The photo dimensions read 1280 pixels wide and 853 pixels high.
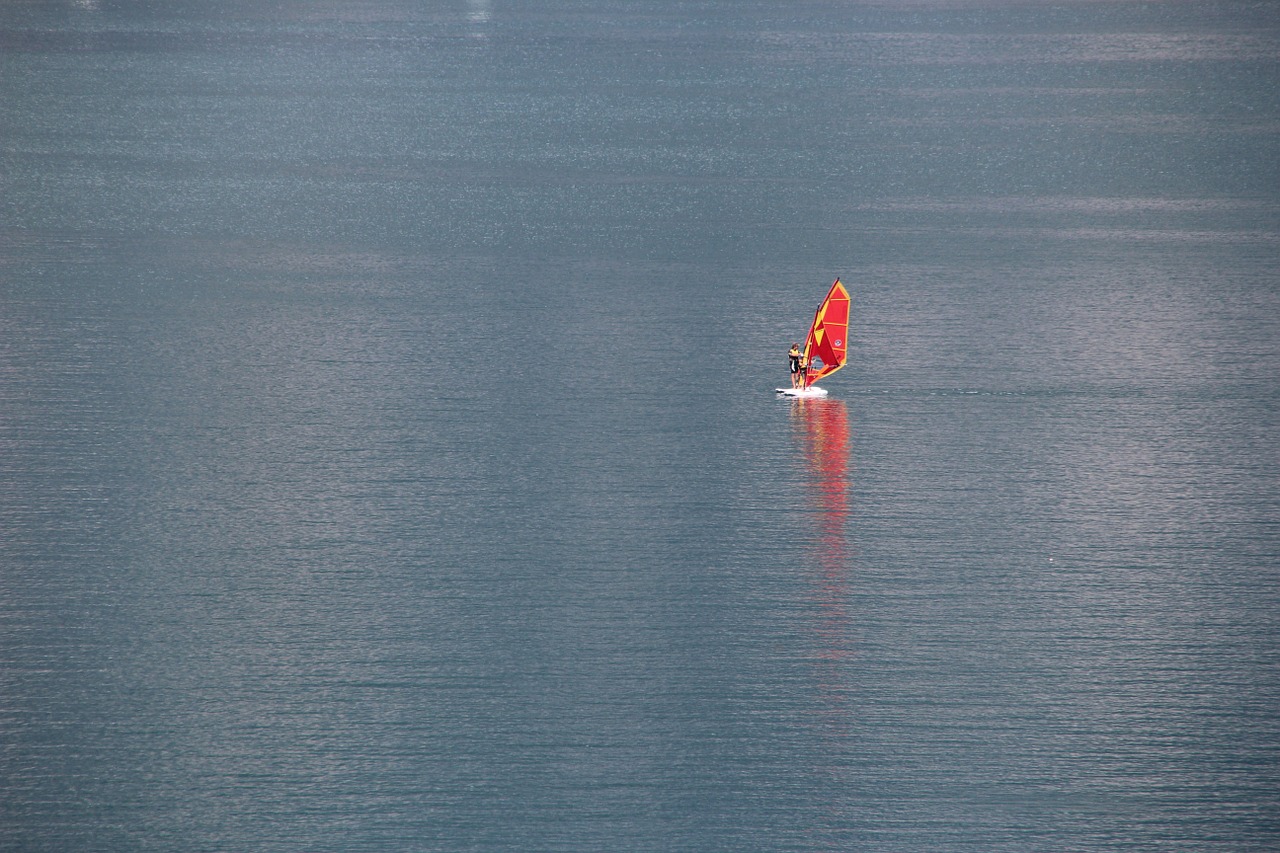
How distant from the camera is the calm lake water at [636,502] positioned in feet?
99.8

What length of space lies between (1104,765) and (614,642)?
1048 cm

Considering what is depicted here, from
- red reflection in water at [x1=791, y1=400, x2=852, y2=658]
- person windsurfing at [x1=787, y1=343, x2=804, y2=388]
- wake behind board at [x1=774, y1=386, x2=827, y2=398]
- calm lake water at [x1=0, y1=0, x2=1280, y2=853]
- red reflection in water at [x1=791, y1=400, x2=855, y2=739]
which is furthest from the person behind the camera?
person windsurfing at [x1=787, y1=343, x2=804, y2=388]

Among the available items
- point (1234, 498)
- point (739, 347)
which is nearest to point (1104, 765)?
point (1234, 498)

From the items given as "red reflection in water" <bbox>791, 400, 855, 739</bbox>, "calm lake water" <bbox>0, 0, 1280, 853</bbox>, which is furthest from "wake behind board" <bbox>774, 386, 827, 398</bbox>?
"calm lake water" <bbox>0, 0, 1280, 853</bbox>

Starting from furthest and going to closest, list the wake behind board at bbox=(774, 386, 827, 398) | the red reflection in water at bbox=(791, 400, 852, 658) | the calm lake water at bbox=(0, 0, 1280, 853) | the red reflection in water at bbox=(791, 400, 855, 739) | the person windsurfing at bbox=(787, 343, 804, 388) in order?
the person windsurfing at bbox=(787, 343, 804, 388)
the wake behind board at bbox=(774, 386, 827, 398)
the red reflection in water at bbox=(791, 400, 852, 658)
the red reflection in water at bbox=(791, 400, 855, 739)
the calm lake water at bbox=(0, 0, 1280, 853)

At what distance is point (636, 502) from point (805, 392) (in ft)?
30.5

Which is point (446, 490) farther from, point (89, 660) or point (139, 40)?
point (139, 40)

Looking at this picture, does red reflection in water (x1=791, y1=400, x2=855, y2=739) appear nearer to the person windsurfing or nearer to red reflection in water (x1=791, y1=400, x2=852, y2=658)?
red reflection in water (x1=791, y1=400, x2=852, y2=658)

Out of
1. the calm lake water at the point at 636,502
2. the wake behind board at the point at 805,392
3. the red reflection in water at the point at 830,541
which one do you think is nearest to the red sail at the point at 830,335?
the wake behind board at the point at 805,392

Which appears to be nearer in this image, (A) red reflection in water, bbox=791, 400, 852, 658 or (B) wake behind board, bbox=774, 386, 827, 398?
(A) red reflection in water, bbox=791, 400, 852, 658

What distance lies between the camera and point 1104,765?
3086 centimetres

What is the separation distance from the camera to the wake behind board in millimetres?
48844

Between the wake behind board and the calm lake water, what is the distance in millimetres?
904

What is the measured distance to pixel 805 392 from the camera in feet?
161
